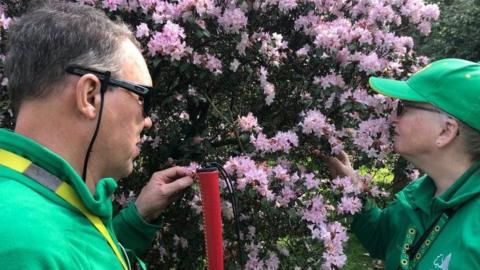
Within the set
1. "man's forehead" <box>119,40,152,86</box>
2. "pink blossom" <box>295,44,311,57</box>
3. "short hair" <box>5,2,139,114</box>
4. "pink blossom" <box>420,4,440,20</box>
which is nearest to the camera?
"short hair" <box>5,2,139,114</box>

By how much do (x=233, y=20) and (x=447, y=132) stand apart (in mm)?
1069

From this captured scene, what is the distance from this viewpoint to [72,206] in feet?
3.97

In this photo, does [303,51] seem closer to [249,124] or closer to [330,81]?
[330,81]

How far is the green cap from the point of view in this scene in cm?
205

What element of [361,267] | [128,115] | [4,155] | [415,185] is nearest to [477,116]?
[415,185]

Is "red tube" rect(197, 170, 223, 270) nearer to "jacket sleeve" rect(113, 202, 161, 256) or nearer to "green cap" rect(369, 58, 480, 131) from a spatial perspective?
"jacket sleeve" rect(113, 202, 161, 256)

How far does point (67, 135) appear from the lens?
1.30m

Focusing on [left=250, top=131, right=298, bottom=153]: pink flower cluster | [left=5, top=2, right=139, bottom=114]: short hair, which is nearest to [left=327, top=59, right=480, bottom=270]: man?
[left=250, top=131, right=298, bottom=153]: pink flower cluster

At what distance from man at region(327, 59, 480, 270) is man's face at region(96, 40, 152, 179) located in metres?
1.19

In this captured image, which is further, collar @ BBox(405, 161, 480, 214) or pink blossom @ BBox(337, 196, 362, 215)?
pink blossom @ BBox(337, 196, 362, 215)

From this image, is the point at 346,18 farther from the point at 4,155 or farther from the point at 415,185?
the point at 4,155

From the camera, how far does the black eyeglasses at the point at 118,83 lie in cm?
129

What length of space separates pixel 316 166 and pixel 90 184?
139 centimetres

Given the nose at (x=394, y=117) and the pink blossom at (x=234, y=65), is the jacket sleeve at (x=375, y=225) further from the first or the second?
the pink blossom at (x=234, y=65)
